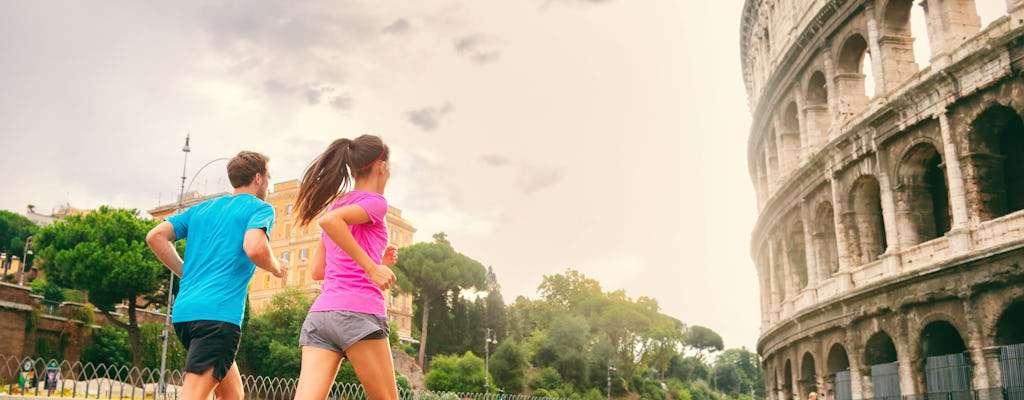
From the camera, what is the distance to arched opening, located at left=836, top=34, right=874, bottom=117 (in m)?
20.6

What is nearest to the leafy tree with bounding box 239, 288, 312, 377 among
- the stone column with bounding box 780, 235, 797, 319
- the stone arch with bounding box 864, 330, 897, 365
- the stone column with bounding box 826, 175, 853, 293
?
the stone column with bounding box 780, 235, 797, 319

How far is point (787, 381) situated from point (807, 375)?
2.27m

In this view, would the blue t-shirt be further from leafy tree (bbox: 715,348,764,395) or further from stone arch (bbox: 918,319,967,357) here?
leafy tree (bbox: 715,348,764,395)

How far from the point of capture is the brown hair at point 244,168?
14.7 ft

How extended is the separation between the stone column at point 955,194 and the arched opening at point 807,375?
8.00m

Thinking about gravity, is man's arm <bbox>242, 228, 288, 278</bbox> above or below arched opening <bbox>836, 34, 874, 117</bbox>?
below

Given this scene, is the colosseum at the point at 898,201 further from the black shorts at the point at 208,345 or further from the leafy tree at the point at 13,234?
the leafy tree at the point at 13,234

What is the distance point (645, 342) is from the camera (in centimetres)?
6588

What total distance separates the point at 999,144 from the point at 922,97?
5.75 ft

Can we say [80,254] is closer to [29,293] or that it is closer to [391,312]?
[29,293]

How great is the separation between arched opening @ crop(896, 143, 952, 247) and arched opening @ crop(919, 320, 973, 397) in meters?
1.95

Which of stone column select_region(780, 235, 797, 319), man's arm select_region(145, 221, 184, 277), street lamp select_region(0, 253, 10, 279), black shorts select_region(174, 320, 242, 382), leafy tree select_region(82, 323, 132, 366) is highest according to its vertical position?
street lamp select_region(0, 253, 10, 279)

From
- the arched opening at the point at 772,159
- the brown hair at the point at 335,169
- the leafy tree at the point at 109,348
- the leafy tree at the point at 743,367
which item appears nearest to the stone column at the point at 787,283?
the arched opening at the point at 772,159

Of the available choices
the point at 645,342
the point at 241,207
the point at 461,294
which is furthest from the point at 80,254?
the point at 645,342
